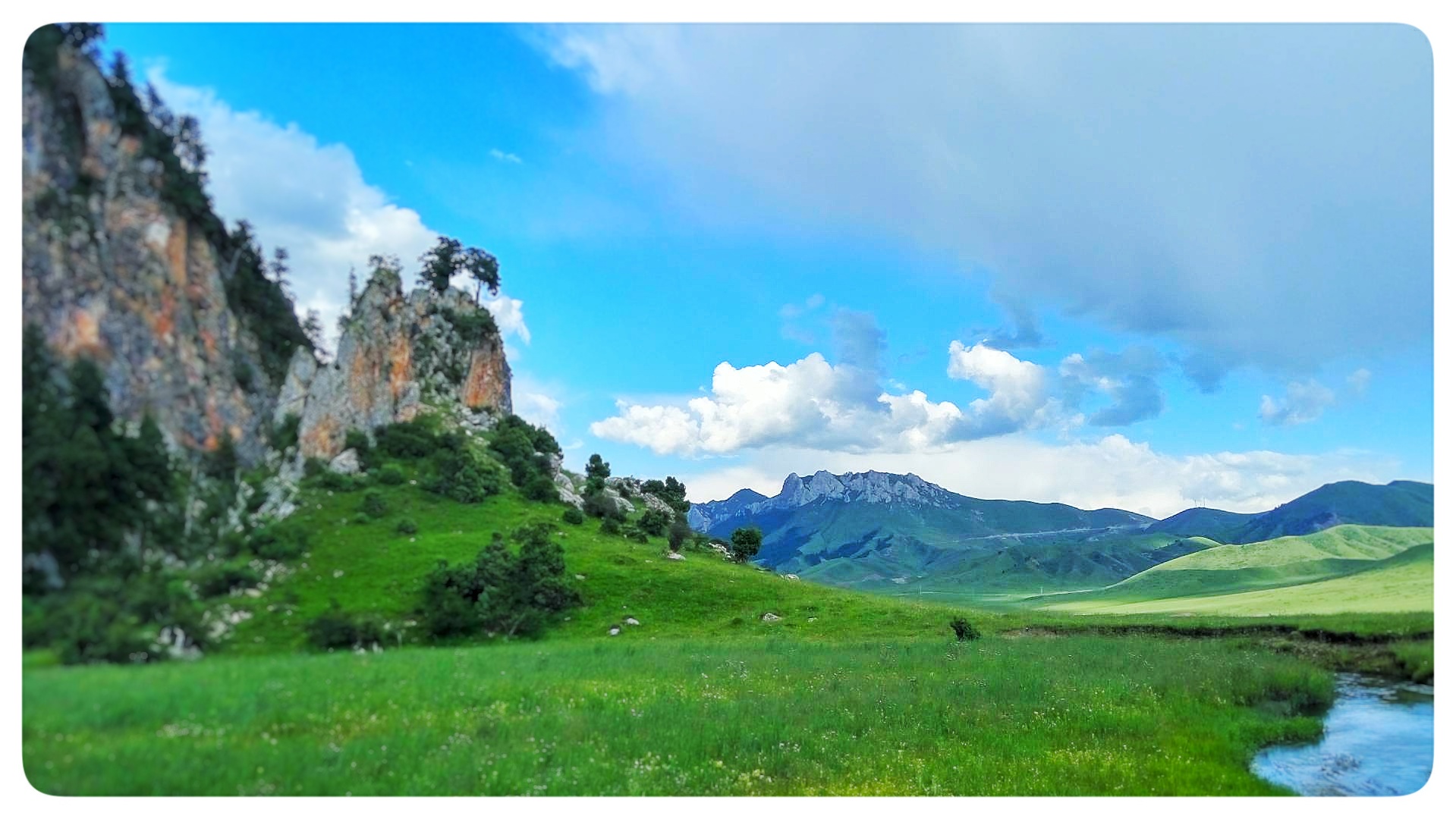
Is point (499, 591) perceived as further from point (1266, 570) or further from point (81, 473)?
point (1266, 570)

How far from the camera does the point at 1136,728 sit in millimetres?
7578

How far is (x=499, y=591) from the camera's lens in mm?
6543

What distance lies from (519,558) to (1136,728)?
6752 mm

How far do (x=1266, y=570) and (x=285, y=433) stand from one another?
11.2 m

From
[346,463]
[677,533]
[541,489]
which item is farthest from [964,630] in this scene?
[346,463]

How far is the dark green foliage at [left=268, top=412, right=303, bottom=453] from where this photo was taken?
6.02 meters

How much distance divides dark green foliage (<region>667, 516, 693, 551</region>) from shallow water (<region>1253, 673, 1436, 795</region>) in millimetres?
6192

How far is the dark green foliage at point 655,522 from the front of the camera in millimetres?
7719

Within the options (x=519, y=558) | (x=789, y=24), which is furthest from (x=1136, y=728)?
(x=789, y=24)

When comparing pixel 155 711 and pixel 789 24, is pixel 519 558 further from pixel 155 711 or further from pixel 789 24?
pixel 789 24

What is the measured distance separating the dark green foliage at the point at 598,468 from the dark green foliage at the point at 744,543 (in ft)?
6.20

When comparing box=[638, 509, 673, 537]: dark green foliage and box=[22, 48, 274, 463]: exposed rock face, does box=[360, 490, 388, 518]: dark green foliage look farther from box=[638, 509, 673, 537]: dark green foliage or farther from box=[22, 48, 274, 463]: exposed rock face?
box=[638, 509, 673, 537]: dark green foliage

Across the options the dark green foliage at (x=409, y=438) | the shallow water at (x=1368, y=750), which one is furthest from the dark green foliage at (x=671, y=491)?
the shallow water at (x=1368, y=750)

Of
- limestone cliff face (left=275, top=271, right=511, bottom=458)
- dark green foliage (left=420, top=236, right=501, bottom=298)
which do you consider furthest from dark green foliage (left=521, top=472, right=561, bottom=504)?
dark green foliage (left=420, top=236, right=501, bottom=298)
